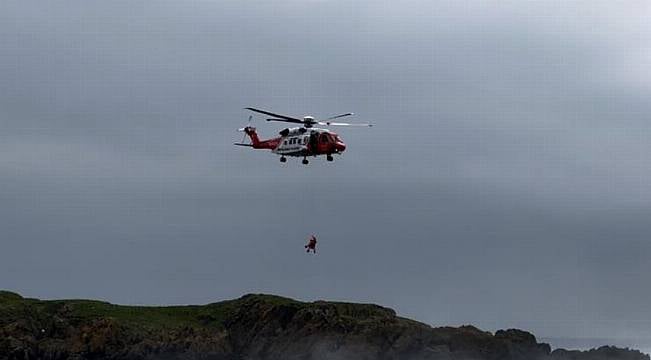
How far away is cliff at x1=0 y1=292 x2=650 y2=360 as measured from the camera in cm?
16000

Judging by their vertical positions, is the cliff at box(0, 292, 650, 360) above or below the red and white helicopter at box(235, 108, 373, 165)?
below

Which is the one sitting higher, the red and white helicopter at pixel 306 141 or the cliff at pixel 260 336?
the red and white helicopter at pixel 306 141

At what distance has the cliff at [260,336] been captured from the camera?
160 meters

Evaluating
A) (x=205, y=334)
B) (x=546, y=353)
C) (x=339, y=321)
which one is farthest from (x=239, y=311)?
(x=546, y=353)

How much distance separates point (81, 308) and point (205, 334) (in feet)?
73.5

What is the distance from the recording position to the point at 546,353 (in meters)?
162

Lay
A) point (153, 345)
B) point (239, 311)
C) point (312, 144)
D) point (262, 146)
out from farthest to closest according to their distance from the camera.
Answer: point (239, 311)
point (153, 345)
point (262, 146)
point (312, 144)

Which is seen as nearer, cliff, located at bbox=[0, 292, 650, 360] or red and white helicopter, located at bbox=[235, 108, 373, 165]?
red and white helicopter, located at bbox=[235, 108, 373, 165]

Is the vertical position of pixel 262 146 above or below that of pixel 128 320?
above

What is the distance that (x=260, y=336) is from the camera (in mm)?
172000

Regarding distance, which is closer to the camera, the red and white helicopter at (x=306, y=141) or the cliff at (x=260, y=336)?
the red and white helicopter at (x=306, y=141)

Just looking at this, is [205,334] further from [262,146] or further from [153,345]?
[262,146]

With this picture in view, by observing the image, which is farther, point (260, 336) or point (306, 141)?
point (260, 336)

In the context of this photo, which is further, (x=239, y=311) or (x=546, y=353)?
(x=239, y=311)
